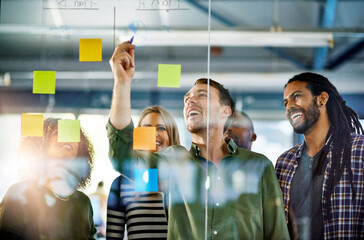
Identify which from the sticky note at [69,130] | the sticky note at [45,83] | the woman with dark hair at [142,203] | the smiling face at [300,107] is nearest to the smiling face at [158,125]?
the woman with dark hair at [142,203]

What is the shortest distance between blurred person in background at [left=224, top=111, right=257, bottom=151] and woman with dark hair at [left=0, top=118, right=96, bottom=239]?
749 mm

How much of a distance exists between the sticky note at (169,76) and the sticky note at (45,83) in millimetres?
587

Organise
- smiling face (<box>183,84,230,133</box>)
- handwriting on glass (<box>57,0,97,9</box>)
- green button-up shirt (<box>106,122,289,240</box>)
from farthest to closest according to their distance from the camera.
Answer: handwriting on glass (<box>57,0,97,9</box>)
smiling face (<box>183,84,230,133</box>)
green button-up shirt (<box>106,122,289,240</box>)

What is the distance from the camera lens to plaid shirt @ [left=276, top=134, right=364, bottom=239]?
7.22 ft

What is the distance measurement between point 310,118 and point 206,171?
62 cm

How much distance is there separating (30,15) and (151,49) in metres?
0.76

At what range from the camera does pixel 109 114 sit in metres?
2.30

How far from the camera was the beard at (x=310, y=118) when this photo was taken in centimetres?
229

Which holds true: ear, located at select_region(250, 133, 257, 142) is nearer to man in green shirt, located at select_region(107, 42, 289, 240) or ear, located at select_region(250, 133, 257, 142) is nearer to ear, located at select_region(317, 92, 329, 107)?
man in green shirt, located at select_region(107, 42, 289, 240)

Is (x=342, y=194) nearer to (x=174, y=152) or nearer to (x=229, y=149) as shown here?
(x=229, y=149)

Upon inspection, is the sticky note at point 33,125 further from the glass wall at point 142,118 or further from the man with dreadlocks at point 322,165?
the man with dreadlocks at point 322,165

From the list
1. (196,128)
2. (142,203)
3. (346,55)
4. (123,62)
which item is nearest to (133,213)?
(142,203)

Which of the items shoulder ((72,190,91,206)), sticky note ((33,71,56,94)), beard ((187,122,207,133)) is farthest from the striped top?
sticky note ((33,71,56,94))

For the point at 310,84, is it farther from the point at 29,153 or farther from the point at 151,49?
the point at 29,153
